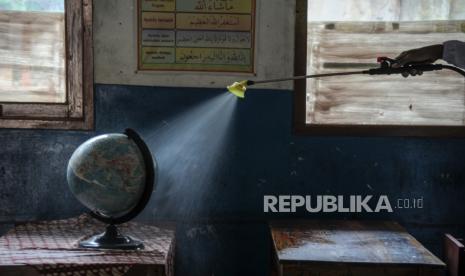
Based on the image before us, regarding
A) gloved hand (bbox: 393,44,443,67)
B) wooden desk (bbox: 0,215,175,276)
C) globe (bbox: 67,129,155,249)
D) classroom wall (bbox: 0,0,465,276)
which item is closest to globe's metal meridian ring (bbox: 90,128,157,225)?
globe (bbox: 67,129,155,249)

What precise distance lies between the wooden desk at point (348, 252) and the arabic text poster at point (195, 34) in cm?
92

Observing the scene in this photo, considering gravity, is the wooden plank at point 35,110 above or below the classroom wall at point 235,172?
above

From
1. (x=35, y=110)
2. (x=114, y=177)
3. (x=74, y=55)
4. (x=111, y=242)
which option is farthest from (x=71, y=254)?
(x=74, y=55)

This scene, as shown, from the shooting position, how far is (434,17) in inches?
122

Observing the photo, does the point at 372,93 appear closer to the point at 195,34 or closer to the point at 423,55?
the point at 423,55

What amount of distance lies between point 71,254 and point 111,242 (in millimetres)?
186

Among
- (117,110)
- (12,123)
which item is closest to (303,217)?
(117,110)

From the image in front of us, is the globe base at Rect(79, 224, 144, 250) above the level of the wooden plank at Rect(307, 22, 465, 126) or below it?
below

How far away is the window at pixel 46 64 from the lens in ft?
9.94

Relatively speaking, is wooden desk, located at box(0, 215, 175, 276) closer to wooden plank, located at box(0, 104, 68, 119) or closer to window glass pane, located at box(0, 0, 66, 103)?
wooden plank, located at box(0, 104, 68, 119)

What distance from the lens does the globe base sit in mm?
2475

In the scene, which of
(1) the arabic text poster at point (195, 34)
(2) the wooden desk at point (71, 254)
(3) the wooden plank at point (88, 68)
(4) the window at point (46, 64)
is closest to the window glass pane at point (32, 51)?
(4) the window at point (46, 64)

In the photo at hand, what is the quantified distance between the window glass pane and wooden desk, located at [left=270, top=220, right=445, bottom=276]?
1381 mm

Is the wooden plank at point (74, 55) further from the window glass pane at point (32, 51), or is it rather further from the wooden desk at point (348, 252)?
the wooden desk at point (348, 252)
